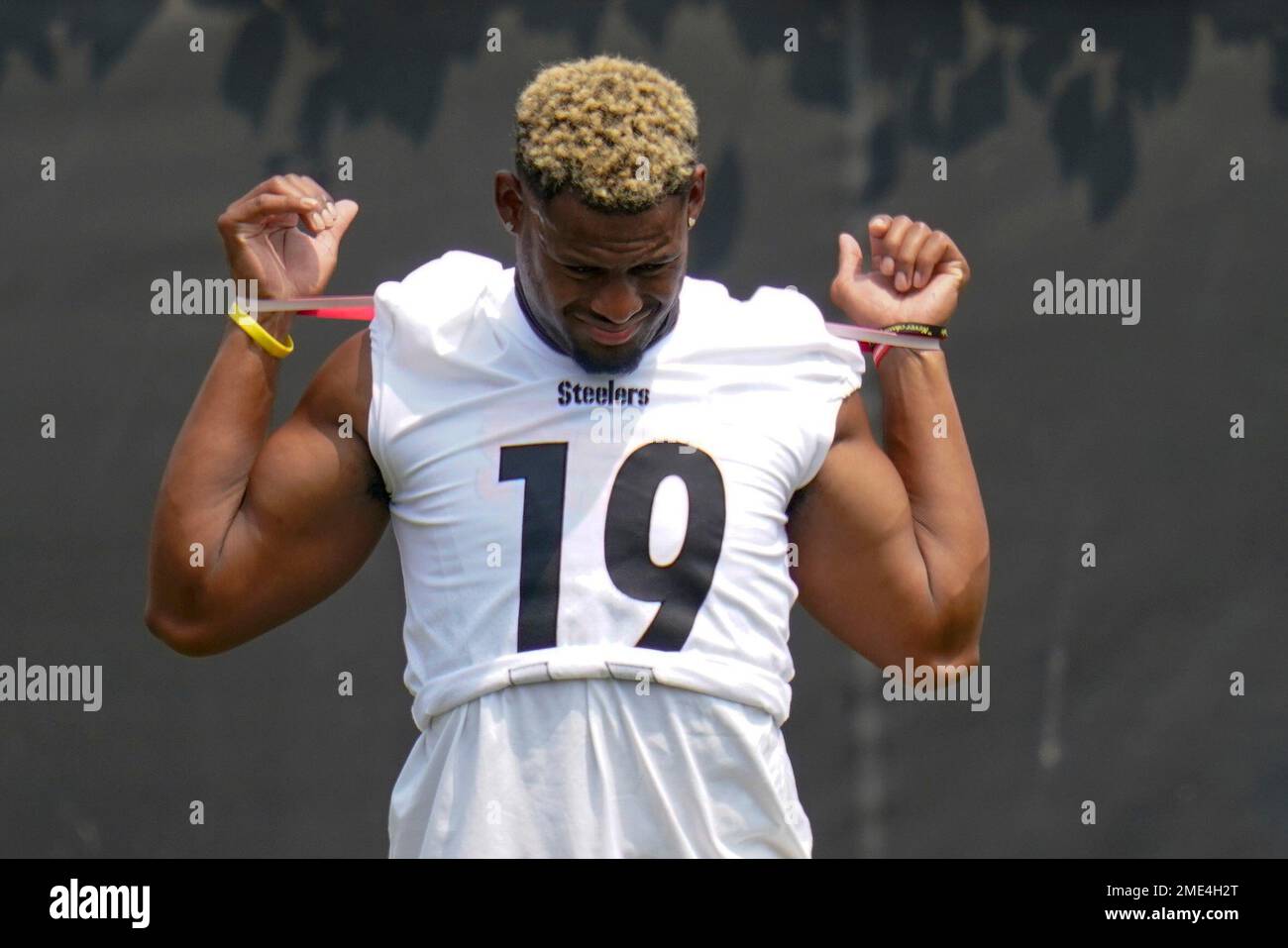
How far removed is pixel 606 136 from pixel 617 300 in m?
0.19

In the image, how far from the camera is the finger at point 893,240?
2709 mm

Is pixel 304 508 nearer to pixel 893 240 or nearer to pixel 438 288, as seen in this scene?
pixel 438 288

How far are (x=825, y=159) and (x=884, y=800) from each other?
1324 millimetres

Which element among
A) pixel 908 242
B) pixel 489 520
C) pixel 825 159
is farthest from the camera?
pixel 825 159

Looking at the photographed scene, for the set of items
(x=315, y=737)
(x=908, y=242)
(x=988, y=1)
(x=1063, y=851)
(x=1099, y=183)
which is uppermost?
(x=988, y=1)

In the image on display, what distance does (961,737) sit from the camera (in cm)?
418

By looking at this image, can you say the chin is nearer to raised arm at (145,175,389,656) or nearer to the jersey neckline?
the jersey neckline

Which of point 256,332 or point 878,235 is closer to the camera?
point 256,332

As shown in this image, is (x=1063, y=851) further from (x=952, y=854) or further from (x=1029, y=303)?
(x=1029, y=303)

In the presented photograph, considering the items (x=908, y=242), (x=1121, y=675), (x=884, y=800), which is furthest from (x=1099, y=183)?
(x=908, y=242)

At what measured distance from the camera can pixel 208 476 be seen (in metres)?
2.51

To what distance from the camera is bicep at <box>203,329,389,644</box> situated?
8.32 feet
